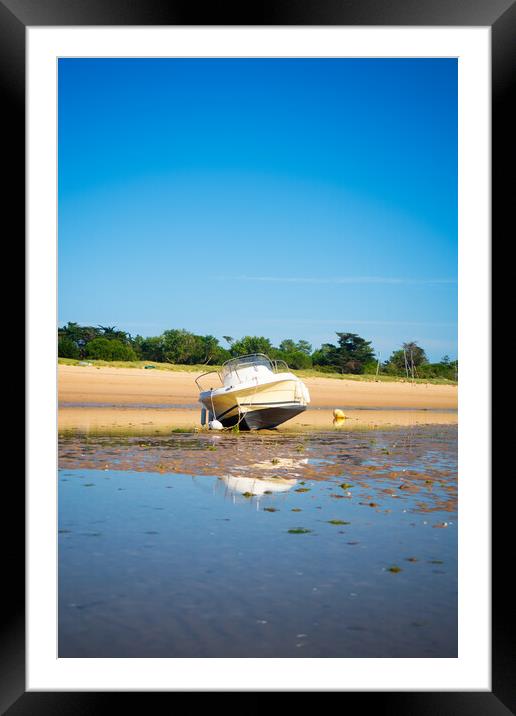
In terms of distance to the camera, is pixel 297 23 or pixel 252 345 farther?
pixel 252 345

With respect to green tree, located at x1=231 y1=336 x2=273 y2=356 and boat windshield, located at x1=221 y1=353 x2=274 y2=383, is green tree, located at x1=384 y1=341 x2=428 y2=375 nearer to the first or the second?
green tree, located at x1=231 y1=336 x2=273 y2=356

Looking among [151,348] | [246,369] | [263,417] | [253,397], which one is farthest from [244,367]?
[151,348]

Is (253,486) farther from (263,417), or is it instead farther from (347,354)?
(347,354)

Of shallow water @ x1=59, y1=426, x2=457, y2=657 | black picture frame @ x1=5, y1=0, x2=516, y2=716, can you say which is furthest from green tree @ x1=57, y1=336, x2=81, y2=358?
black picture frame @ x1=5, y1=0, x2=516, y2=716

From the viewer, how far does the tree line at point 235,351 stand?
86.6ft

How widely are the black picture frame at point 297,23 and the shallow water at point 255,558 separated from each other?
37cm

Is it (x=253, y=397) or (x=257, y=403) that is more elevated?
(x=253, y=397)

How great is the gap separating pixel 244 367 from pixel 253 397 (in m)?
0.75

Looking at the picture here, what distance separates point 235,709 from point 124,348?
82.0 feet

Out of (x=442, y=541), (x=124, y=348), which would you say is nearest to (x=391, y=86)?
(x=124, y=348)

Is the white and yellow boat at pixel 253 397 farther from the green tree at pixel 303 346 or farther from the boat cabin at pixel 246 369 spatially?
the green tree at pixel 303 346

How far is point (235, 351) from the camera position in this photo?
31.4m
